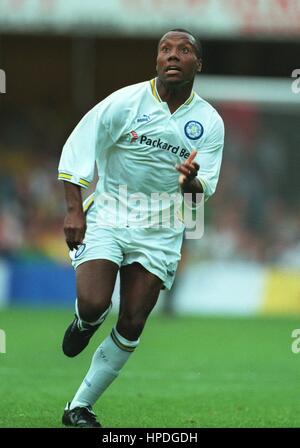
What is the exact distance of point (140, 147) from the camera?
316 inches

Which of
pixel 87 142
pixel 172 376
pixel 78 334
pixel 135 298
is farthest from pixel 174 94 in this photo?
pixel 172 376

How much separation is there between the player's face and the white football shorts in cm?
114

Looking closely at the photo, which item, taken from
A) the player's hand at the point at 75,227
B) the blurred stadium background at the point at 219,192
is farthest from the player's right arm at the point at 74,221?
the blurred stadium background at the point at 219,192

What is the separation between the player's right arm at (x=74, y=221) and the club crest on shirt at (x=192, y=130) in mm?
955

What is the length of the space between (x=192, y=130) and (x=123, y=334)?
1.57 meters

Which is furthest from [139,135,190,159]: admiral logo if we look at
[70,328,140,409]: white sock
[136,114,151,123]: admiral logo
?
[70,328,140,409]: white sock

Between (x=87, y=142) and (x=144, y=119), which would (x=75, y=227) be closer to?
(x=87, y=142)

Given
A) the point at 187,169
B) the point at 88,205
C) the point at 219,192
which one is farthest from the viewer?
the point at 219,192

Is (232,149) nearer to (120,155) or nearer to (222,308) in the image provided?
(222,308)

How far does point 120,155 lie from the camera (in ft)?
26.5

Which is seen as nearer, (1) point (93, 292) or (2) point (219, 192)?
(1) point (93, 292)

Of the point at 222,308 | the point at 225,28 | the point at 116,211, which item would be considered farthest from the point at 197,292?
the point at 116,211

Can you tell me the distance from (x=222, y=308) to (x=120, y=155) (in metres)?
11.2

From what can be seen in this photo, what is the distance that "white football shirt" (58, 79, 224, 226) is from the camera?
7.92 metres
